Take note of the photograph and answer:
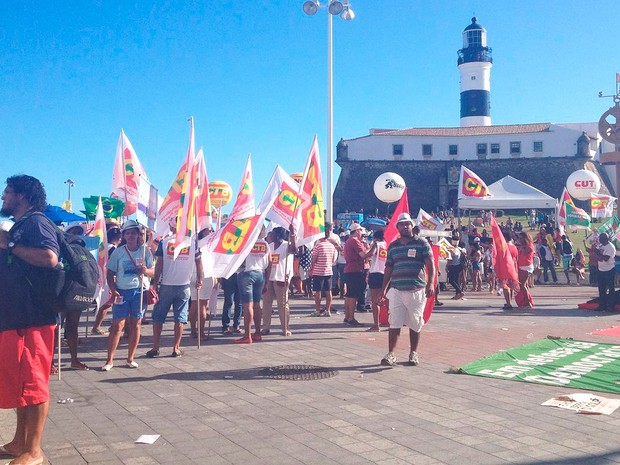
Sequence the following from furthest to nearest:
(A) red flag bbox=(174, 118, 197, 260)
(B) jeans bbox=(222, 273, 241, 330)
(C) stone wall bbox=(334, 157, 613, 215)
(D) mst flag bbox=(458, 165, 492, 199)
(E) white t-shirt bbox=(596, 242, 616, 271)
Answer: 1. (C) stone wall bbox=(334, 157, 613, 215)
2. (D) mst flag bbox=(458, 165, 492, 199)
3. (E) white t-shirt bbox=(596, 242, 616, 271)
4. (B) jeans bbox=(222, 273, 241, 330)
5. (A) red flag bbox=(174, 118, 197, 260)

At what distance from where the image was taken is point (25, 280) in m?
4.34

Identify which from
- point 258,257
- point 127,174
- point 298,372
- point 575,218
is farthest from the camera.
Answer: point 575,218

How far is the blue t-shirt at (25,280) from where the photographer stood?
14.0ft

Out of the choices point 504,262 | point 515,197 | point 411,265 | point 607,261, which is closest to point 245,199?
point 411,265

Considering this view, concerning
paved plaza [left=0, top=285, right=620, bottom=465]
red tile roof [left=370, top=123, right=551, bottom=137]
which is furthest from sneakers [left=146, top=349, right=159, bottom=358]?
red tile roof [left=370, top=123, right=551, bottom=137]

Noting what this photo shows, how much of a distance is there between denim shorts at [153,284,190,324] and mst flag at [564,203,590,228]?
21213mm

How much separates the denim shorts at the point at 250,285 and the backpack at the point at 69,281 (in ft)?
16.3

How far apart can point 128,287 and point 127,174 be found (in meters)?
4.88

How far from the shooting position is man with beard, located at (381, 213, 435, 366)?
7.90 metres

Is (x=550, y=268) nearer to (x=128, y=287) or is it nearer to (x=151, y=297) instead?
(x=151, y=297)

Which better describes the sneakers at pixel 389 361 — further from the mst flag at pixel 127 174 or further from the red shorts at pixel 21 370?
the mst flag at pixel 127 174

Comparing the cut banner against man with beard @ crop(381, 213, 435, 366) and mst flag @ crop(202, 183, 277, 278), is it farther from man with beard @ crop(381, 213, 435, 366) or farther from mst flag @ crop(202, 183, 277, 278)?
man with beard @ crop(381, 213, 435, 366)

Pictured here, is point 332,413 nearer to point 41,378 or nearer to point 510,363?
point 41,378

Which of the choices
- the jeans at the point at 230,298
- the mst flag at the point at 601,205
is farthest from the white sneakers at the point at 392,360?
the mst flag at the point at 601,205
